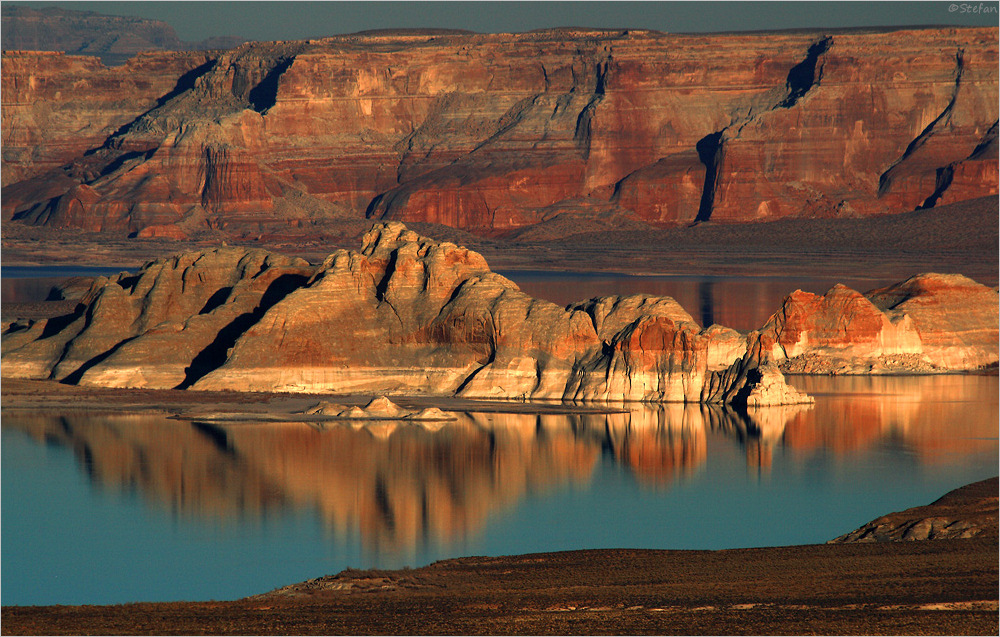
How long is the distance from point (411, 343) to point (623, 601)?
125 feet

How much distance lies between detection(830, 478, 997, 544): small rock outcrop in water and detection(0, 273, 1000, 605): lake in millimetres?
1831

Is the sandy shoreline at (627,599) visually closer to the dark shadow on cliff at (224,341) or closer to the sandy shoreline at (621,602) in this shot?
the sandy shoreline at (621,602)

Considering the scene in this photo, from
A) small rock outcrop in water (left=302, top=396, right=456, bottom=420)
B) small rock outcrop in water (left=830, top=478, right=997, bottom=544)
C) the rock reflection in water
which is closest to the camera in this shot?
small rock outcrop in water (left=830, top=478, right=997, bottom=544)

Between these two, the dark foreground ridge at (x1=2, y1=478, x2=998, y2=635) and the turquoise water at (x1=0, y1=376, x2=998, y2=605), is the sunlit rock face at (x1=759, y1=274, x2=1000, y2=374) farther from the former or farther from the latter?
the dark foreground ridge at (x1=2, y1=478, x2=998, y2=635)

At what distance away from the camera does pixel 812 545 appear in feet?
139

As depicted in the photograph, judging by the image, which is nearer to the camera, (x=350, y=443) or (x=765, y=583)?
(x=765, y=583)

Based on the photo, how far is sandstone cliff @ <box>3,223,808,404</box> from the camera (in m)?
69.9

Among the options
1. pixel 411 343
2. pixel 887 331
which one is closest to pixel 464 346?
pixel 411 343

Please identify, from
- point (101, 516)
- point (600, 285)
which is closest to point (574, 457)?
point (101, 516)

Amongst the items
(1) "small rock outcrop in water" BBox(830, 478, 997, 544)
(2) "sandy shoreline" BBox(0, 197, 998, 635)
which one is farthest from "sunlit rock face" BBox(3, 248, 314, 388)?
(1) "small rock outcrop in water" BBox(830, 478, 997, 544)

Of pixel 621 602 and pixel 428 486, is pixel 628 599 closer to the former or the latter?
pixel 621 602

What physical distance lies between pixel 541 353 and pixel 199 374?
567 inches

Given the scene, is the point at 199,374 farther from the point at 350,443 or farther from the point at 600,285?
the point at 600,285

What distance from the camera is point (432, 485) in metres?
53.3
